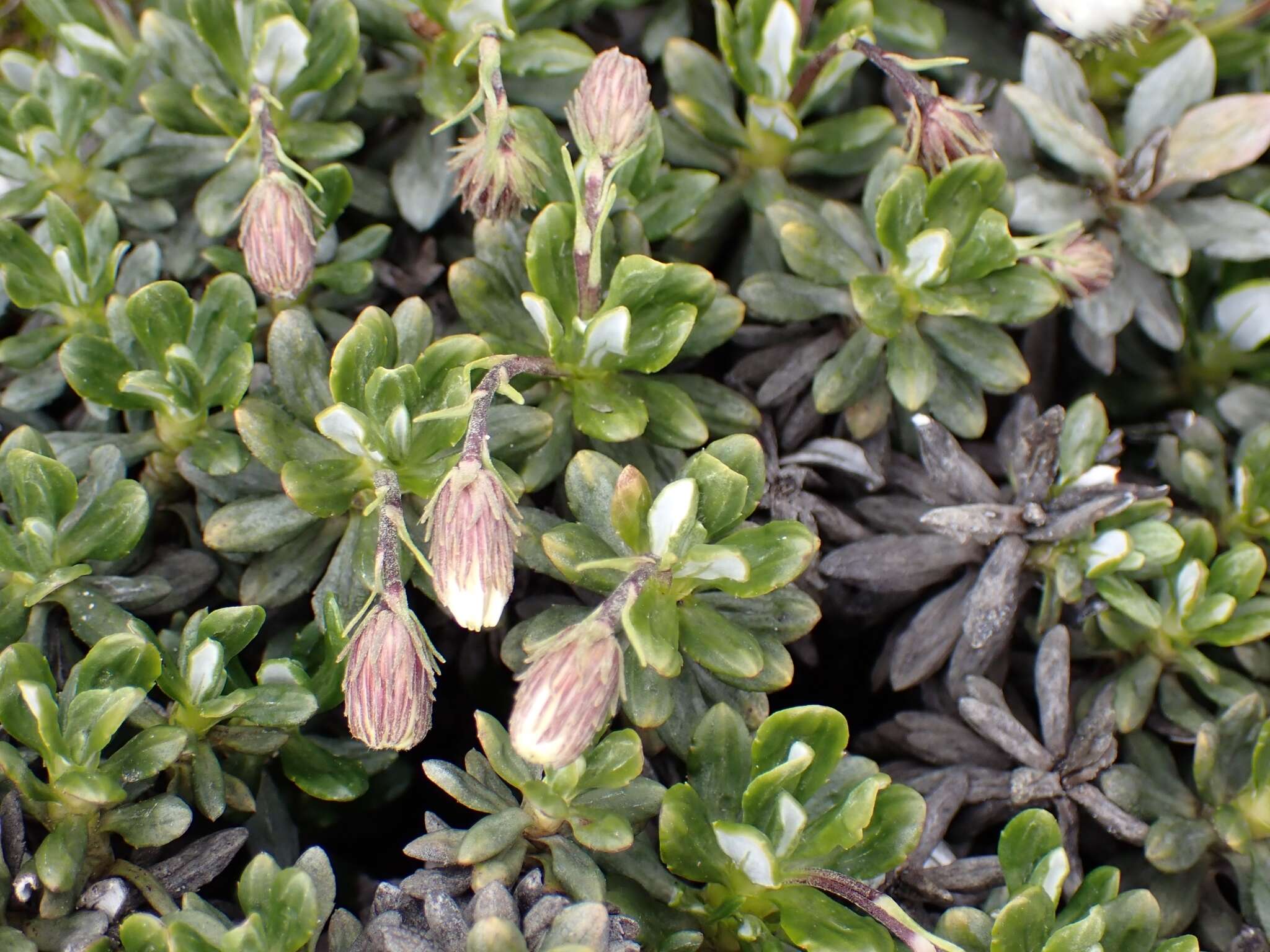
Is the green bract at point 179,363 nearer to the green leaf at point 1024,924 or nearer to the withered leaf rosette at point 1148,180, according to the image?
the green leaf at point 1024,924

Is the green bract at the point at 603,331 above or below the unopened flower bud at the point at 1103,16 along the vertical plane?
below

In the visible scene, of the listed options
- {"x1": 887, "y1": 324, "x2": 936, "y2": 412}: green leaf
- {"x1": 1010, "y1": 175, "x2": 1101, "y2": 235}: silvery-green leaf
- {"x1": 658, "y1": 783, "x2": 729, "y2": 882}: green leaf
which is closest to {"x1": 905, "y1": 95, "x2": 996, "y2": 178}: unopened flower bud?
{"x1": 1010, "y1": 175, "x2": 1101, "y2": 235}: silvery-green leaf

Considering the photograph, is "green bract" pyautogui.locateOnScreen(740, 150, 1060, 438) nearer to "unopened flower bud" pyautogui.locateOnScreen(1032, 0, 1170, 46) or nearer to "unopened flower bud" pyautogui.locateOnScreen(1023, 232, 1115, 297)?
"unopened flower bud" pyautogui.locateOnScreen(1023, 232, 1115, 297)

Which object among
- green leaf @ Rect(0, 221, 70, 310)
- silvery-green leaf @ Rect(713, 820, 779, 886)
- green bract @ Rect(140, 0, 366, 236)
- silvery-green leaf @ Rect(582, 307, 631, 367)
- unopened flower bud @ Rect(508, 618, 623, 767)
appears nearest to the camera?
unopened flower bud @ Rect(508, 618, 623, 767)

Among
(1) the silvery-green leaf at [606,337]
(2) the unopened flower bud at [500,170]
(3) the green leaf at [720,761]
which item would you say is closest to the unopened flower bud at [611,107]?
(2) the unopened flower bud at [500,170]

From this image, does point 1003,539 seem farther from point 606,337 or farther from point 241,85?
point 241,85

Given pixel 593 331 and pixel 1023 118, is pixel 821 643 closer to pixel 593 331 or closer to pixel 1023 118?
pixel 593 331
